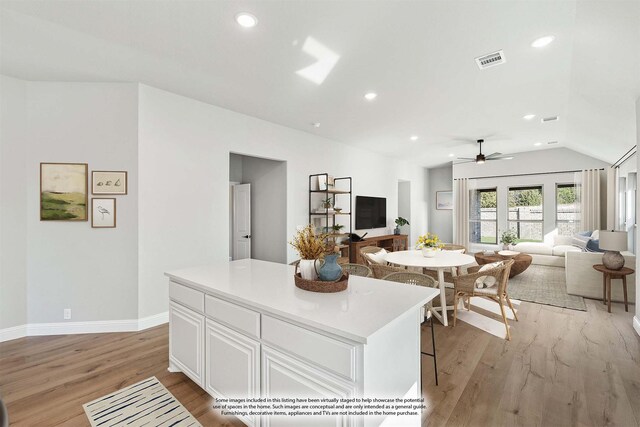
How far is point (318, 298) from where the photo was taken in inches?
65.7

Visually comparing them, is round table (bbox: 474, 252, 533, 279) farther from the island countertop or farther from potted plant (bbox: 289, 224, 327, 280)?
potted plant (bbox: 289, 224, 327, 280)

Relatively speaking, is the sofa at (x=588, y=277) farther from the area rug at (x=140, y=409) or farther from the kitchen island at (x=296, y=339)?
the area rug at (x=140, y=409)

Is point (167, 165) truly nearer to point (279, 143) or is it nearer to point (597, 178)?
point (279, 143)

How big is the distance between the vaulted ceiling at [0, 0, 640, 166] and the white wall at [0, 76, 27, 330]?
1.01 ft

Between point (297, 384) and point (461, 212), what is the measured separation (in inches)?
330

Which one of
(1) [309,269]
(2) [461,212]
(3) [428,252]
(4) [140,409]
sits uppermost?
(2) [461,212]

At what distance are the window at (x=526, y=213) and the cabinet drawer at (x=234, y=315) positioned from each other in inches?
328

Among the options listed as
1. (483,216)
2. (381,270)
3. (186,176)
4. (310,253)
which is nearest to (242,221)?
(186,176)

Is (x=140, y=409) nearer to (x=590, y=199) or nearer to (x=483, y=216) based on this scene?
(x=483, y=216)

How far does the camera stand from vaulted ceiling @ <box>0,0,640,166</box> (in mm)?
2131

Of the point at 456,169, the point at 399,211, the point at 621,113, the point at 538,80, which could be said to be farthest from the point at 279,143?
the point at 456,169

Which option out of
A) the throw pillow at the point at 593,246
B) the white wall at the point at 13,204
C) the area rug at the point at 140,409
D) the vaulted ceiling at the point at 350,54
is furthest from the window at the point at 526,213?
the white wall at the point at 13,204

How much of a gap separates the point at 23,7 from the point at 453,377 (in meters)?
4.13

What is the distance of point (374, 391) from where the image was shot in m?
1.30
